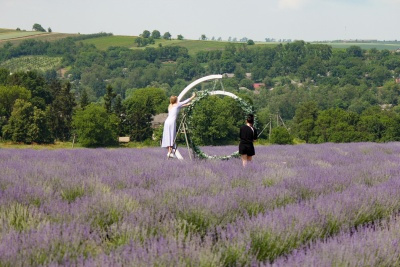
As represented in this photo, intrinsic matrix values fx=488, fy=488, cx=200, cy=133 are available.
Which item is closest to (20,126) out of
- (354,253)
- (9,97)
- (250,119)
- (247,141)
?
(9,97)

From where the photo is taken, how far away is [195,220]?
436cm

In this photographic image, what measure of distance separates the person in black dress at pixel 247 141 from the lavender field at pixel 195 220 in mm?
2208

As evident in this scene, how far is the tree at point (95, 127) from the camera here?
2537 inches

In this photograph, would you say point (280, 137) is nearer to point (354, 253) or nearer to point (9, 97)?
point (9, 97)

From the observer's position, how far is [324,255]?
322 centimetres

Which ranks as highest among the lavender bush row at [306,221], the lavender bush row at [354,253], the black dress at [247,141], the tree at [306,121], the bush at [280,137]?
the lavender bush row at [354,253]

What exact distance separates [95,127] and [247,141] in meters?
57.1

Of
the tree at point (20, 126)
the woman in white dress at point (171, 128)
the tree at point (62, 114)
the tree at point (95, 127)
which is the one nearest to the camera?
the woman in white dress at point (171, 128)

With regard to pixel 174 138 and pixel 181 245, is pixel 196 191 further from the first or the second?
pixel 174 138

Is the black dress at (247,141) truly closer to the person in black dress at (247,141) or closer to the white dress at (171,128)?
the person in black dress at (247,141)

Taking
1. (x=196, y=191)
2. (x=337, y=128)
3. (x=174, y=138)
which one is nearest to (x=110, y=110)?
(x=337, y=128)

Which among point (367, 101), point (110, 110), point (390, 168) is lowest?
point (367, 101)

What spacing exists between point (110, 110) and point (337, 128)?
3497 centimetres

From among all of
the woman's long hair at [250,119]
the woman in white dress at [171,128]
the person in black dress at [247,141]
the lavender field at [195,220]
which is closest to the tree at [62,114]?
the woman in white dress at [171,128]
